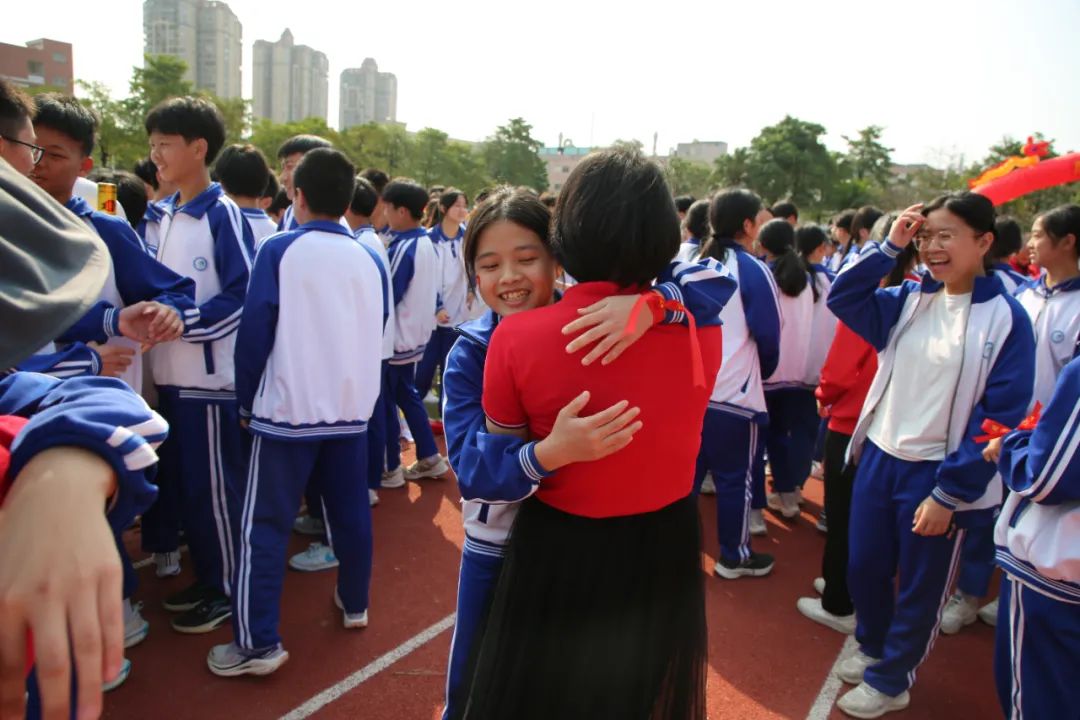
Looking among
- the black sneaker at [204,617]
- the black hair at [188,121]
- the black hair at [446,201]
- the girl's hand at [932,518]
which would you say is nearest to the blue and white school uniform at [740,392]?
the girl's hand at [932,518]

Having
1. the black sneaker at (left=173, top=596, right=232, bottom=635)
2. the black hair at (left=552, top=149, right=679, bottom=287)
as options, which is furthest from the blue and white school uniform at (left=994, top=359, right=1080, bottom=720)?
the black sneaker at (left=173, top=596, right=232, bottom=635)

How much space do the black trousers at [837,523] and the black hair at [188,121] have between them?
3.35 m

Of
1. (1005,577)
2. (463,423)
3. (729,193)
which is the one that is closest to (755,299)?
(729,193)

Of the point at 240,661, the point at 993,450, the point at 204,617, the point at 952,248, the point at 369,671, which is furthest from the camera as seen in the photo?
the point at 204,617

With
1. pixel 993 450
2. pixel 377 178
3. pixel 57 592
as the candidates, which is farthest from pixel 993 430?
pixel 377 178

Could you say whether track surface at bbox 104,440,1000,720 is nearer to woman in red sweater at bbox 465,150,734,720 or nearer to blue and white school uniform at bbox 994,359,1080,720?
blue and white school uniform at bbox 994,359,1080,720

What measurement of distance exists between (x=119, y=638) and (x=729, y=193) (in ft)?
12.0

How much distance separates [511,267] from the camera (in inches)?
69.5

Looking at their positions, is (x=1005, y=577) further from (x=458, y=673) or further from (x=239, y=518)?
(x=239, y=518)

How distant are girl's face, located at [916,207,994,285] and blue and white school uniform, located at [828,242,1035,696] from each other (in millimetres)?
71

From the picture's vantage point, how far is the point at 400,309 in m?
5.09

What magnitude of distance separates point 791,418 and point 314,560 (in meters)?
3.30

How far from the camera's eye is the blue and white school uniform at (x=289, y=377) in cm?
270

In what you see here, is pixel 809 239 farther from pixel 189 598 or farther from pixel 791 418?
pixel 189 598
